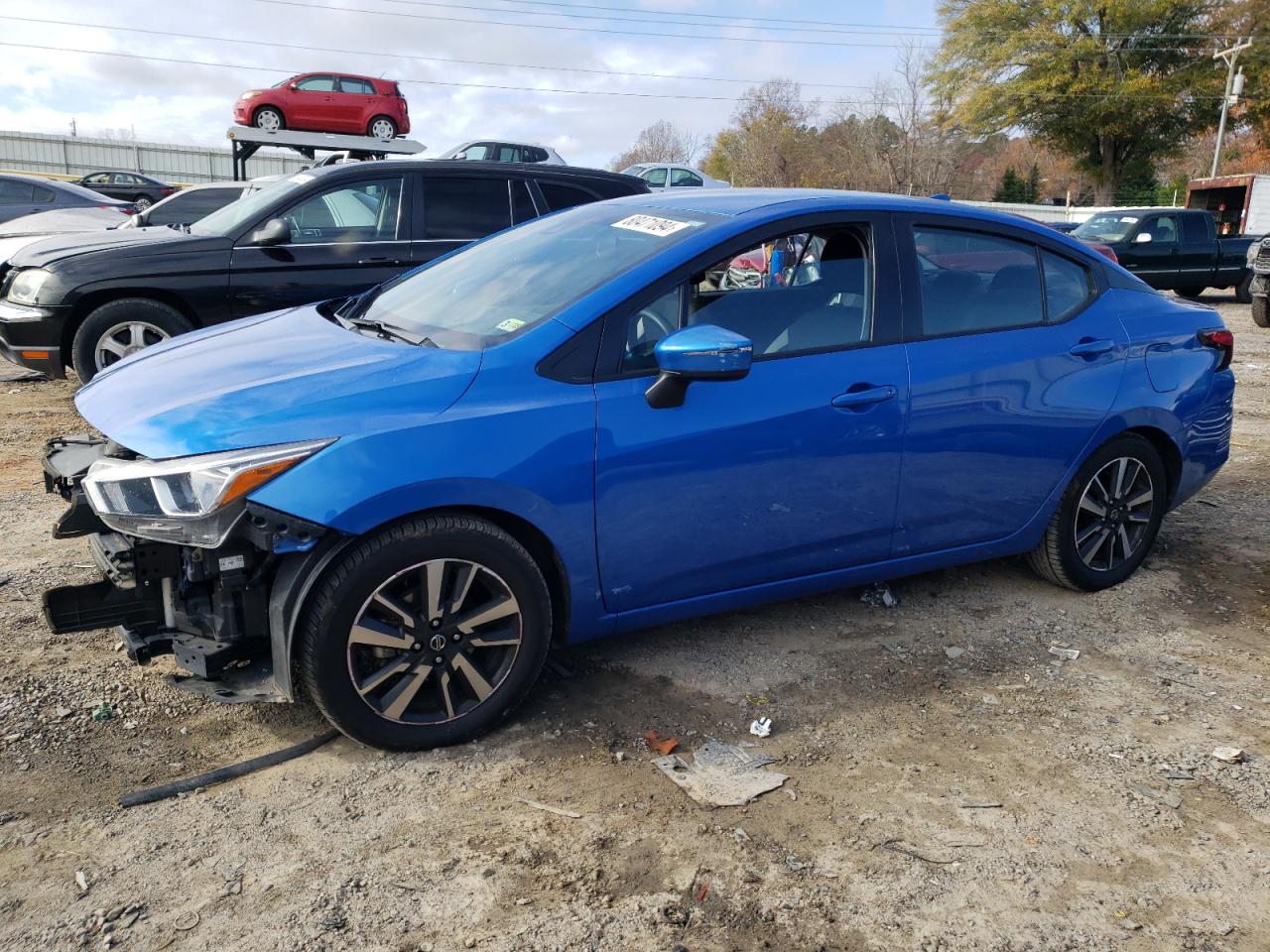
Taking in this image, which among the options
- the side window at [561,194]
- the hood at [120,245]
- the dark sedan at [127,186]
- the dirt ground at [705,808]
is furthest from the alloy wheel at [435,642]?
the dark sedan at [127,186]

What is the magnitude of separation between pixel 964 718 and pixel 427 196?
5.50m

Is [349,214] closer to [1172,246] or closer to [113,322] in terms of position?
[113,322]

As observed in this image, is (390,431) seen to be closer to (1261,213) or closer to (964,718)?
(964,718)

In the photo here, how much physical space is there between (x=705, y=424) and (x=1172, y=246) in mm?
17826

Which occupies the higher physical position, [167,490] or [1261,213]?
[1261,213]

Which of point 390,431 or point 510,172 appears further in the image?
point 510,172

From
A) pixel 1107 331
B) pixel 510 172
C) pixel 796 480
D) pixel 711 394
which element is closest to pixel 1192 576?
pixel 1107 331

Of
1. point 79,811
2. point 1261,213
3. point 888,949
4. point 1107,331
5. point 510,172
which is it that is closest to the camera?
point 888,949

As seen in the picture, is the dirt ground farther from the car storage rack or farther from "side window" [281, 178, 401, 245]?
the car storage rack

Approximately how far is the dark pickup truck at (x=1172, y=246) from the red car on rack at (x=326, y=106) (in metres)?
14.9

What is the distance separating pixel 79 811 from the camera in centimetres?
281

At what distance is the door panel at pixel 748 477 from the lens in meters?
3.27

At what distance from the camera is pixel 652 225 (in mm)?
3793

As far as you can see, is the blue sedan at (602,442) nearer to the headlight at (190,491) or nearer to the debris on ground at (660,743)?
the headlight at (190,491)
